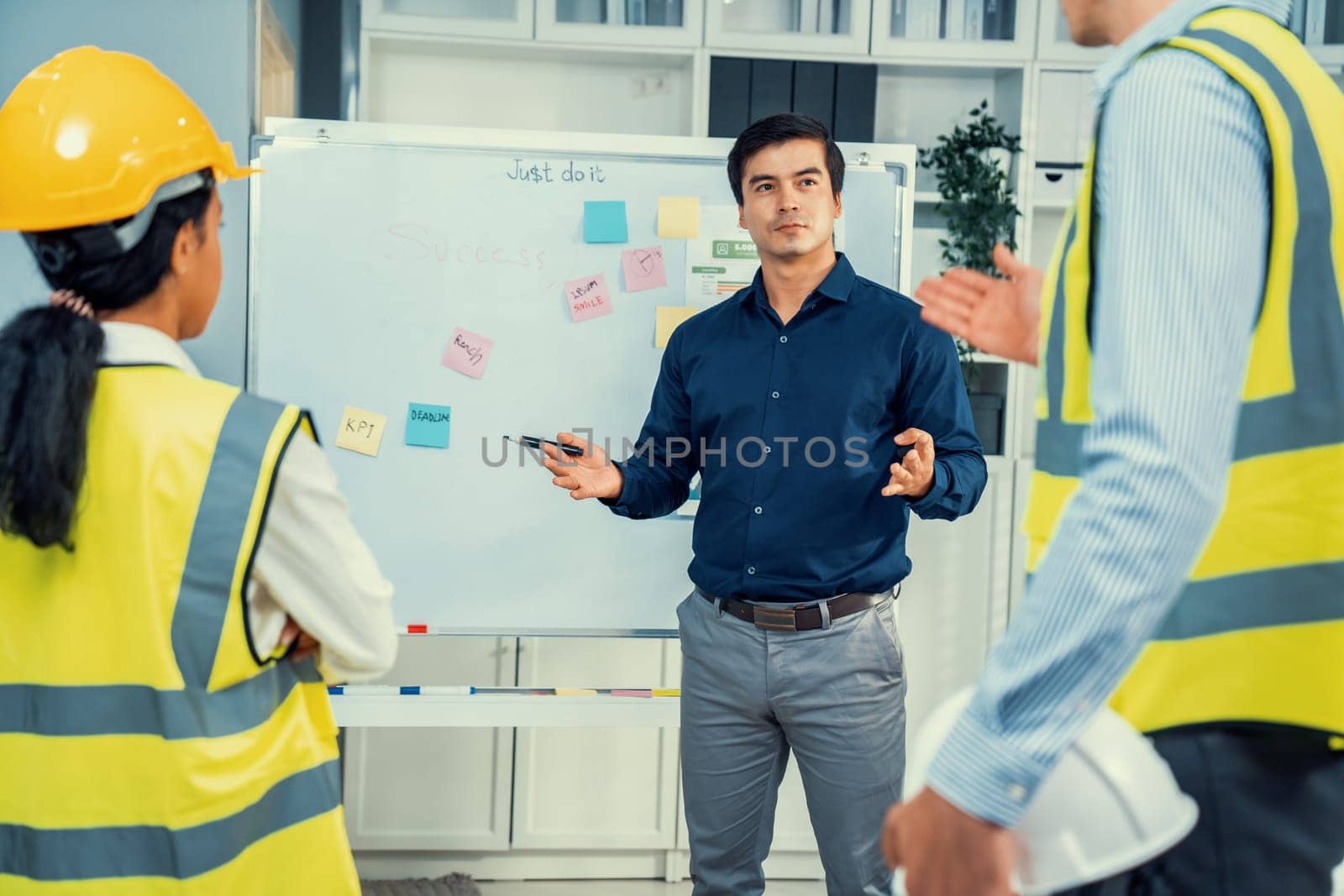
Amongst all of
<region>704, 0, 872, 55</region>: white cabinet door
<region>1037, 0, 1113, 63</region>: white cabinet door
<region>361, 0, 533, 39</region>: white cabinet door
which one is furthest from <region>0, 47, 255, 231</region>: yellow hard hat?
<region>1037, 0, 1113, 63</region>: white cabinet door

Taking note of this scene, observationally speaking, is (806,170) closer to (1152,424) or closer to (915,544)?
(915,544)

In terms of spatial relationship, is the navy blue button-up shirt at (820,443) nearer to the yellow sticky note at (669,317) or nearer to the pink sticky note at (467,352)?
the yellow sticky note at (669,317)

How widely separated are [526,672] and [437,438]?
0.78 meters

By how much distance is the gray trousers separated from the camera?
1.94 meters

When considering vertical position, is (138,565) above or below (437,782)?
above

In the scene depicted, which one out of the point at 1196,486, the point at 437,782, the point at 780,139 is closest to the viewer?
the point at 1196,486

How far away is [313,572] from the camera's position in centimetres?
102

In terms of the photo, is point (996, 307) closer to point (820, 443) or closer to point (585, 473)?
point (820, 443)

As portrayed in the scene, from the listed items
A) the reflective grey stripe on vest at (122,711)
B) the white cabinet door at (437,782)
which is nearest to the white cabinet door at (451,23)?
the white cabinet door at (437,782)

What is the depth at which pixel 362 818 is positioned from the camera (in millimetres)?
2896

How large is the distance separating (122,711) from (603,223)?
1.57m

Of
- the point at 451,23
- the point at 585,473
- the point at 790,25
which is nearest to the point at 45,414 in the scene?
the point at 585,473

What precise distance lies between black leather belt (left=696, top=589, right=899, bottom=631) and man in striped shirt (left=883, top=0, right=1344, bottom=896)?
1.17 meters

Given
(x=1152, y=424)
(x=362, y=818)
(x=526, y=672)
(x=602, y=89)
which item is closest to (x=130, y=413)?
(x=1152, y=424)
